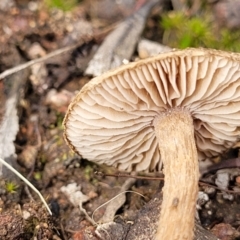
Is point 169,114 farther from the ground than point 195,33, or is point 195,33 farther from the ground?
point 195,33

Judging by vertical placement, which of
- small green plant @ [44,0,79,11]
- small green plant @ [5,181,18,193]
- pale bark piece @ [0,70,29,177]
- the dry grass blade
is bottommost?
small green plant @ [5,181,18,193]

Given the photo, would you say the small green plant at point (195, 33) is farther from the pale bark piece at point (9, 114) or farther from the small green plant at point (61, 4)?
the pale bark piece at point (9, 114)

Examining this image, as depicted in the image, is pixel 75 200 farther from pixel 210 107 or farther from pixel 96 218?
pixel 210 107

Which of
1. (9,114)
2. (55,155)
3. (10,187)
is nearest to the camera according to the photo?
(10,187)

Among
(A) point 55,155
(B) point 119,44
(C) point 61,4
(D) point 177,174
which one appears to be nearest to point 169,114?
(D) point 177,174

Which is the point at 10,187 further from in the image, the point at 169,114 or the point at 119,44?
the point at 119,44

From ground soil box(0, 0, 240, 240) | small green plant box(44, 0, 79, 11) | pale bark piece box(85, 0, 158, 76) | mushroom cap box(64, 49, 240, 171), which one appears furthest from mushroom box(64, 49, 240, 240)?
small green plant box(44, 0, 79, 11)

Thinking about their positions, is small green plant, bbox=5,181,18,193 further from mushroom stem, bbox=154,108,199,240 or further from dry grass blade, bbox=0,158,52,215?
mushroom stem, bbox=154,108,199,240
